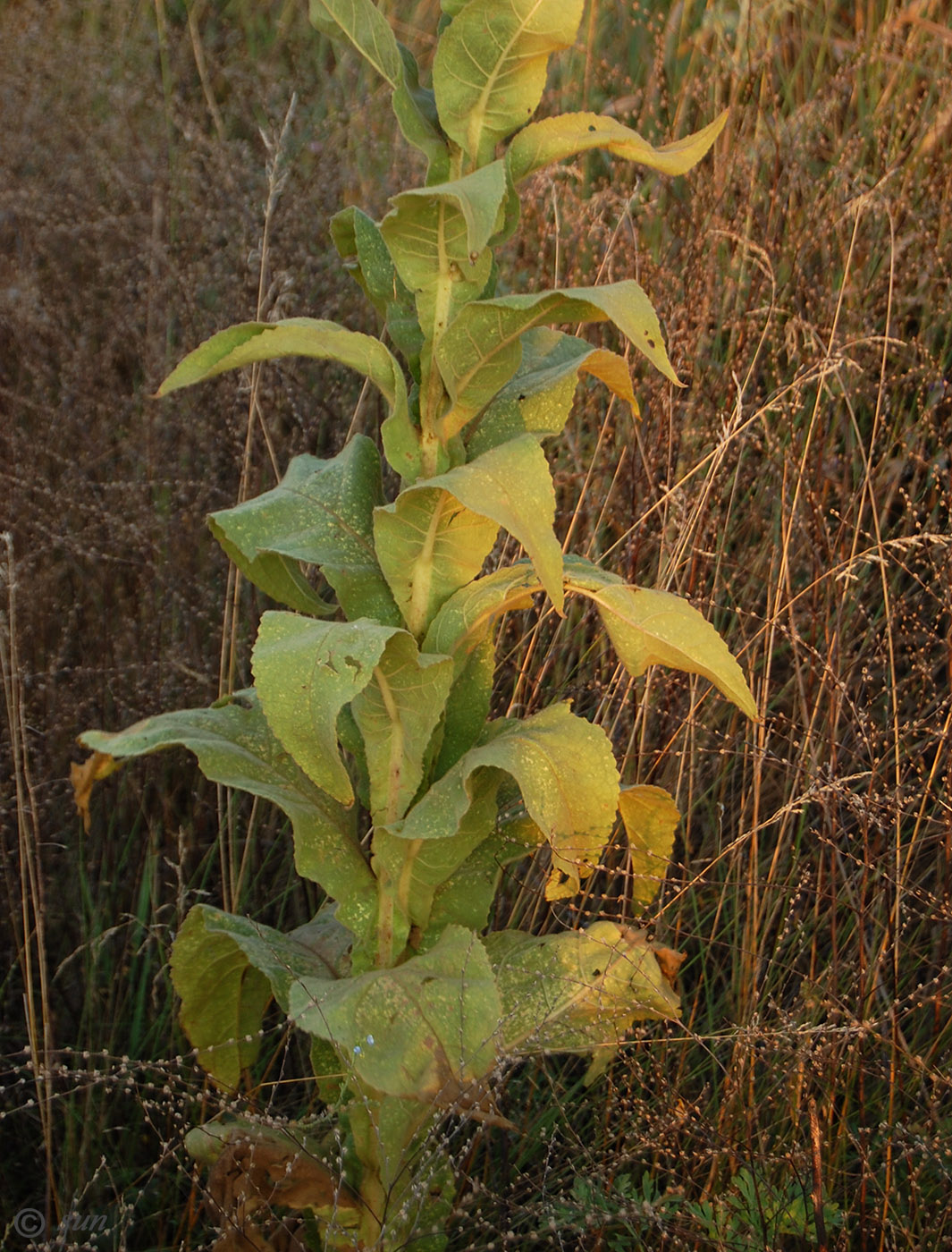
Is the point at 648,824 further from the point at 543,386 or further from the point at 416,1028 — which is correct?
the point at 543,386

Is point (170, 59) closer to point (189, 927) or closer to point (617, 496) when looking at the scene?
point (617, 496)

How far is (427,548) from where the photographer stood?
1.40m

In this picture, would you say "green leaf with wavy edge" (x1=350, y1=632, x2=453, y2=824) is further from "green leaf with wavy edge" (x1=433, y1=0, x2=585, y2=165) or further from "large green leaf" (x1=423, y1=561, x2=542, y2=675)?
"green leaf with wavy edge" (x1=433, y1=0, x2=585, y2=165)

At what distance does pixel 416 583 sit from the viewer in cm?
142

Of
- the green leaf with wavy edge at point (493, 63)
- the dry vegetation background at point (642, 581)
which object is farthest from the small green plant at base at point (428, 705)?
the dry vegetation background at point (642, 581)

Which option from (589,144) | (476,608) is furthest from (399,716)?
(589,144)

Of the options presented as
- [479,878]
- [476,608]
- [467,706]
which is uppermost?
[476,608]

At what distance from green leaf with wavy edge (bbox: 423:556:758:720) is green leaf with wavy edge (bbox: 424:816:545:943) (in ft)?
0.88

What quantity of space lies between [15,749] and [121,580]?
2.44 feet

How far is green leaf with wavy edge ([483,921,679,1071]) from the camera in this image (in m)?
1.48

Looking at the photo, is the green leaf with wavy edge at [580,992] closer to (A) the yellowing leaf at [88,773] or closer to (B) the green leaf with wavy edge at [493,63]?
(A) the yellowing leaf at [88,773]

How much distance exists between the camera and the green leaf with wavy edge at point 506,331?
3.98 feet

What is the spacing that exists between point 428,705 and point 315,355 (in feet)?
1.30

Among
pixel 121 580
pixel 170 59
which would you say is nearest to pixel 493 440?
pixel 121 580
